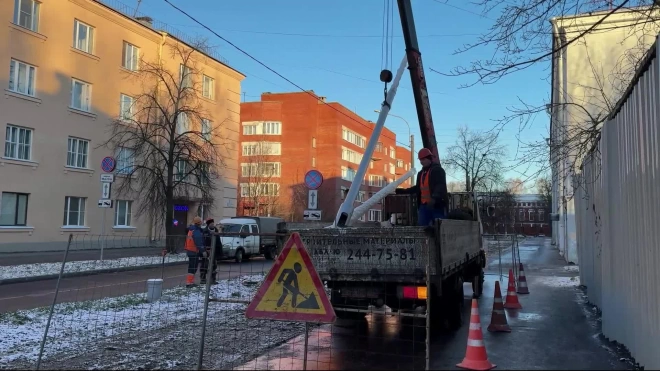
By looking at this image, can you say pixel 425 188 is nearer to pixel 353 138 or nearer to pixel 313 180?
pixel 313 180

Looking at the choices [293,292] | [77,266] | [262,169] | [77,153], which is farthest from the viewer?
[262,169]

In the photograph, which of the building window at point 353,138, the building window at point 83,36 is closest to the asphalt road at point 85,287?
the building window at point 83,36

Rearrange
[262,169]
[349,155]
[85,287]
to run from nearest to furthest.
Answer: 1. [85,287]
2. [262,169]
3. [349,155]

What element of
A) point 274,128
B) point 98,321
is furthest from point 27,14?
point 274,128

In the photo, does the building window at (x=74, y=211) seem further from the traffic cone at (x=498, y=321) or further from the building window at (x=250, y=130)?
the building window at (x=250, y=130)

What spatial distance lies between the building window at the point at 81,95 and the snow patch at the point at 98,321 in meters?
19.8

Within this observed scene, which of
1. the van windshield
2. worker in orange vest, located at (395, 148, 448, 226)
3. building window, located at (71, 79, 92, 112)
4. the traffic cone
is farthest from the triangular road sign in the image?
building window, located at (71, 79, 92, 112)

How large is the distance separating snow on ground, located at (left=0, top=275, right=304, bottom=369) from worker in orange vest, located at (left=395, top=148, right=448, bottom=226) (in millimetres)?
2887

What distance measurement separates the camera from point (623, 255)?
22.4ft

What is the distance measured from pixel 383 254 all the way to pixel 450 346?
5.69ft

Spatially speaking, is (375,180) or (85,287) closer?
(85,287)

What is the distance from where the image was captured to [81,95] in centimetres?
2823

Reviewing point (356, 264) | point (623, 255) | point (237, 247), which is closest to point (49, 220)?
point (237, 247)

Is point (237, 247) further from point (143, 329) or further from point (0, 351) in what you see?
point (0, 351)
